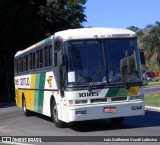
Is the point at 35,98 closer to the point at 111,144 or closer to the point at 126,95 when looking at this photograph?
the point at 126,95

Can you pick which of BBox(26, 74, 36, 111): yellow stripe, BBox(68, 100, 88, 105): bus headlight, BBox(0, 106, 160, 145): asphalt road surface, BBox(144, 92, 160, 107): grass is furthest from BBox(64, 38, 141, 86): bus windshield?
BBox(144, 92, 160, 107): grass

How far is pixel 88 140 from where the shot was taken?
13.0 metres

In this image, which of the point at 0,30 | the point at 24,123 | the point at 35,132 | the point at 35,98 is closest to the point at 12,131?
the point at 35,132

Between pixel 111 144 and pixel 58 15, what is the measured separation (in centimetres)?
4059

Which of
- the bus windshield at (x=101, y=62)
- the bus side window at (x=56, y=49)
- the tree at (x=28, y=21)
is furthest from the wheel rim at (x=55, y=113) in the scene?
the tree at (x=28, y=21)

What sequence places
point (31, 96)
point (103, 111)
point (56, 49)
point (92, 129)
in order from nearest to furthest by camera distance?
point (103, 111) → point (92, 129) → point (56, 49) → point (31, 96)

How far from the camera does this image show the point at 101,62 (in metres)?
15.1

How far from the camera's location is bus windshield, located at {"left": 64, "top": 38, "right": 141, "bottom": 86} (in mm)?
14883

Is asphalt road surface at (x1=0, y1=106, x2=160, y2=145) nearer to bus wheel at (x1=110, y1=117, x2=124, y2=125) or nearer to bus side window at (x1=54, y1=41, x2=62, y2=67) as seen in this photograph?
bus wheel at (x1=110, y1=117, x2=124, y2=125)

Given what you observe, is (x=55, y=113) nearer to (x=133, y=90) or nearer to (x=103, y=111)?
(x=103, y=111)

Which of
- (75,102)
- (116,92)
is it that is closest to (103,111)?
(116,92)

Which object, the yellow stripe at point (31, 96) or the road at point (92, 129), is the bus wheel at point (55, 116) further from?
the yellow stripe at point (31, 96)

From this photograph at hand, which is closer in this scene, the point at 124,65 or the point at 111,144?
the point at 111,144

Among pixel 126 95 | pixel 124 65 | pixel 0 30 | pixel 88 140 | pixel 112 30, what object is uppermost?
pixel 0 30
